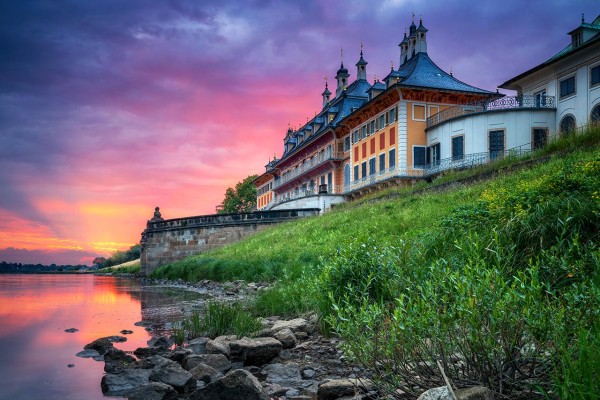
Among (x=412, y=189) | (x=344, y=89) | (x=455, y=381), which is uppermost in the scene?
(x=344, y=89)

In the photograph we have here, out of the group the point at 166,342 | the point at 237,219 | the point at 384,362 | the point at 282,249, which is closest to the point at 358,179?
the point at 237,219

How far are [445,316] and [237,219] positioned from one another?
35.8 metres

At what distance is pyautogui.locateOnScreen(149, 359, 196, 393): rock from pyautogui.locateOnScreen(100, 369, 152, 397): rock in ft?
0.70

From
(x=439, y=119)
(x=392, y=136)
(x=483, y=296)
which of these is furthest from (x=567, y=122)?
(x=483, y=296)

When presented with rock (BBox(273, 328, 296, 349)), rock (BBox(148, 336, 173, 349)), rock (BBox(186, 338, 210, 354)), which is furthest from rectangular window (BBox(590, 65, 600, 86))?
rock (BBox(148, 336, 173, 349))

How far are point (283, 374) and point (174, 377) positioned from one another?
1315mm

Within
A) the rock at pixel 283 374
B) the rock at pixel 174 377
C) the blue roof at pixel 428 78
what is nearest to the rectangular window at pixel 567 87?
the blue roof at pixel 428 78

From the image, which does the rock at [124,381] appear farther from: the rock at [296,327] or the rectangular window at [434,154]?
the rectangular window at [434,154]

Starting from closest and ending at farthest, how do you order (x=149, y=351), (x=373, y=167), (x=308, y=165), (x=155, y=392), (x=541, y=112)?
(x=155, y=392) → (x=149, y=351) → (x=541, y=112) → (x=373, y=167) → (x=308, y=165)

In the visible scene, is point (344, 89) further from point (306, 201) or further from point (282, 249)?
point (282, 249)

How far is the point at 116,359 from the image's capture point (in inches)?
296

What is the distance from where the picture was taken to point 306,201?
46969mm

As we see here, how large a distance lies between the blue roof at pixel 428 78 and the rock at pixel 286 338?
101 feet

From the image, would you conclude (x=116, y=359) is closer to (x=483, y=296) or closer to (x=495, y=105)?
(x=483, y=296)
